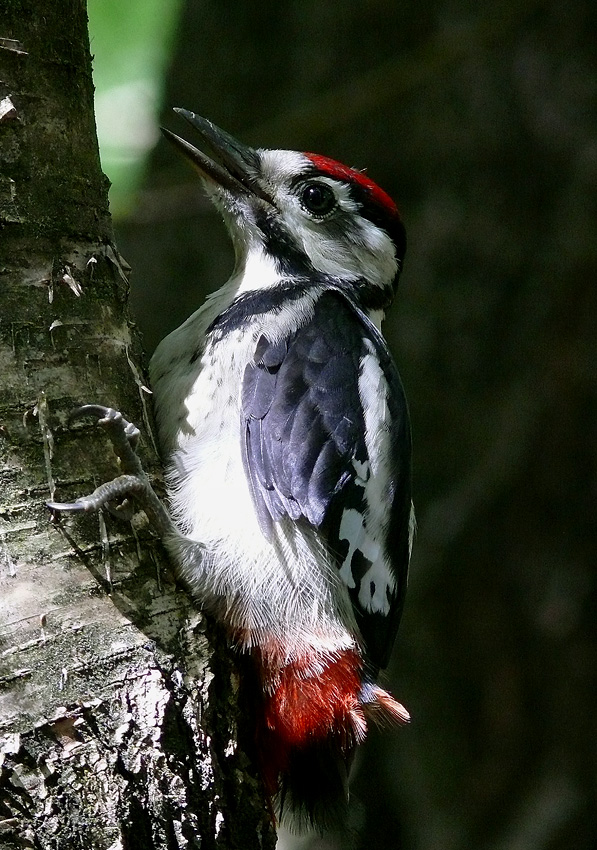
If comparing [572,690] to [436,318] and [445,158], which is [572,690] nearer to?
[436,318]

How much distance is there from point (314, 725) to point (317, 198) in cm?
164

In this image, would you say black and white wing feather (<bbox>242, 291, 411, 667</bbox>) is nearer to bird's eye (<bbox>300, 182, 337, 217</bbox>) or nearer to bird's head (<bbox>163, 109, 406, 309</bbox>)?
bird's head (<bbox>163, 109, 406, 309</bbox>)

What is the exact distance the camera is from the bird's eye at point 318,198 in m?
2.97

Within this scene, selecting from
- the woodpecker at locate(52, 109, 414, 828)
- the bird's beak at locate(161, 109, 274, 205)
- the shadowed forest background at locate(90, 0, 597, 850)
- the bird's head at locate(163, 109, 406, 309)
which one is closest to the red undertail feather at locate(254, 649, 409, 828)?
→ the woodpecker at locate(52, 109, 414, 828)

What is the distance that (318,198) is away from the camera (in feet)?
9.85

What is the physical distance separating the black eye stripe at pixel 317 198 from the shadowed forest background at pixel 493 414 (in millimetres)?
928

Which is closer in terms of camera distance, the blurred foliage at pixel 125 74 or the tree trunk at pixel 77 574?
the tree trunk at pixel 77 574

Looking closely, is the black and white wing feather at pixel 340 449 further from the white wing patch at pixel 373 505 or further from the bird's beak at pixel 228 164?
the bird's beak at pixel 228 164

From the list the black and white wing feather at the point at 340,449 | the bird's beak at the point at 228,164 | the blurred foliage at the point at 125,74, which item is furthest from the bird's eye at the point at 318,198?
the blurred foliage at the point at 125,74

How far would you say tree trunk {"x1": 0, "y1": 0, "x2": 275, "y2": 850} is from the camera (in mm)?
1545

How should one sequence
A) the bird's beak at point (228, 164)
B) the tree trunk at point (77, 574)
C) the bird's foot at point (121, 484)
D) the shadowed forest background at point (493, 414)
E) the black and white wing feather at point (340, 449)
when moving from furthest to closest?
the shadowed forest background at point (493, 414) → the bird's beak at point (228, 164) → the black and white wing feather at point (340, 449) → the bird's foot at point (121, 484) → the tree trunk at point (77, 574)

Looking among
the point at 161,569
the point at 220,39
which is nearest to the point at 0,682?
the point at 161,569

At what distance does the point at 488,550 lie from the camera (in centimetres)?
382

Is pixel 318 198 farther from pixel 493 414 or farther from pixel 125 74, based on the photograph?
pixel 493 414
